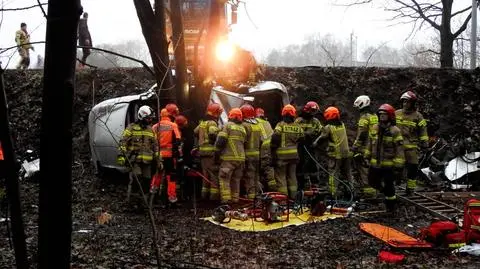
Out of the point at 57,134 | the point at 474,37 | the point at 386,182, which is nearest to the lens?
the point at 57,134

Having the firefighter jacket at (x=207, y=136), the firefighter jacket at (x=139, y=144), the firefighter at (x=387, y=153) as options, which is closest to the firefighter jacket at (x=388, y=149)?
the firefighter at (x=387, y=153)

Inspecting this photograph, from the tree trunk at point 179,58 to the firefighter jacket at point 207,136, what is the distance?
2.42 ft

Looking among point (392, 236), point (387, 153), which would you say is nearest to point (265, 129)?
point (387, 153)

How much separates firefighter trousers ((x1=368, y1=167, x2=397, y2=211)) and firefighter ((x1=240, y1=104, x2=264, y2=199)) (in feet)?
7.04

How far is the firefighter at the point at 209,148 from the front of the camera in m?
9.48

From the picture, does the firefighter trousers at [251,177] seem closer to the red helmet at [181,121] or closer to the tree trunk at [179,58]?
the red helmet at [181,121]

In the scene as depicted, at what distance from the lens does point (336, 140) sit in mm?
9773

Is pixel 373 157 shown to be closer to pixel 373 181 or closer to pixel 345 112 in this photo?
pixel 373 181

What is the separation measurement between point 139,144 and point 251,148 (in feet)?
6.88

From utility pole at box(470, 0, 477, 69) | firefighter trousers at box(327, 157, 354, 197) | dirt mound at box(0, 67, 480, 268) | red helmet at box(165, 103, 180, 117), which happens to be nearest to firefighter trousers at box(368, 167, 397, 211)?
dirt mound at box(0, 67, 480, 268)

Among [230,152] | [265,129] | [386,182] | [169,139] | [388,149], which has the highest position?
[265,129]

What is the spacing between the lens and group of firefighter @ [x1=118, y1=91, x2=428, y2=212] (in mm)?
8805

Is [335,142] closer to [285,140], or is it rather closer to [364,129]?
[364,129]

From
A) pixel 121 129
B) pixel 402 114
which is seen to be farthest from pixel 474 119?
pixel 121 129
